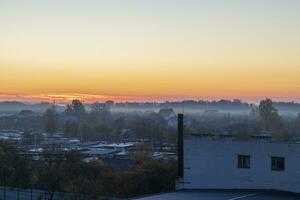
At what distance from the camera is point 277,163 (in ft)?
95.3

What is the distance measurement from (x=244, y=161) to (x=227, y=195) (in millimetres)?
3896

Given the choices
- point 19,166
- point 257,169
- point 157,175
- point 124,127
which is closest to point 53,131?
point 124,127

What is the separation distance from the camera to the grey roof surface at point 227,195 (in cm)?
2513

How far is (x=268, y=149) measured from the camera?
95.2ft

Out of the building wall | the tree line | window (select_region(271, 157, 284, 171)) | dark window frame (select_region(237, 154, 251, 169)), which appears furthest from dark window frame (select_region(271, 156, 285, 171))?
the tree line

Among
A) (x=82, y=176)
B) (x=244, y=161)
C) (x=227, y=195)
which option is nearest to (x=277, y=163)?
(x=244, y=161)

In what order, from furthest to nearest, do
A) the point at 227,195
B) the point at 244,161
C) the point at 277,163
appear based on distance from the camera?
the point at 244,161 → the point at 277,163 → the point at 227,195

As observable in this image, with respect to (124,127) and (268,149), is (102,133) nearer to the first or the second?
(124,127)

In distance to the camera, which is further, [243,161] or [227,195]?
[243,161]

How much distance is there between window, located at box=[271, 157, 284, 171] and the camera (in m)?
28.9

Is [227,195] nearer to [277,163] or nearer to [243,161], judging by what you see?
[243,161]

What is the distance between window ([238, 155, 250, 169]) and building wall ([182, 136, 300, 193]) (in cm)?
20

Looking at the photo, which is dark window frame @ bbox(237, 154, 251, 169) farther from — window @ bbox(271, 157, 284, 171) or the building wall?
window @ bbox(271, 157, 284, 171)

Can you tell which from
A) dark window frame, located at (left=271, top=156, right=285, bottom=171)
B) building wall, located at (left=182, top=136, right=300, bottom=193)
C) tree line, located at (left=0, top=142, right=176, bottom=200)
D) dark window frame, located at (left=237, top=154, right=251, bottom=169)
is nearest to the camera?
building wall, located at (left=182, top=136, right=300, bottom=193)
